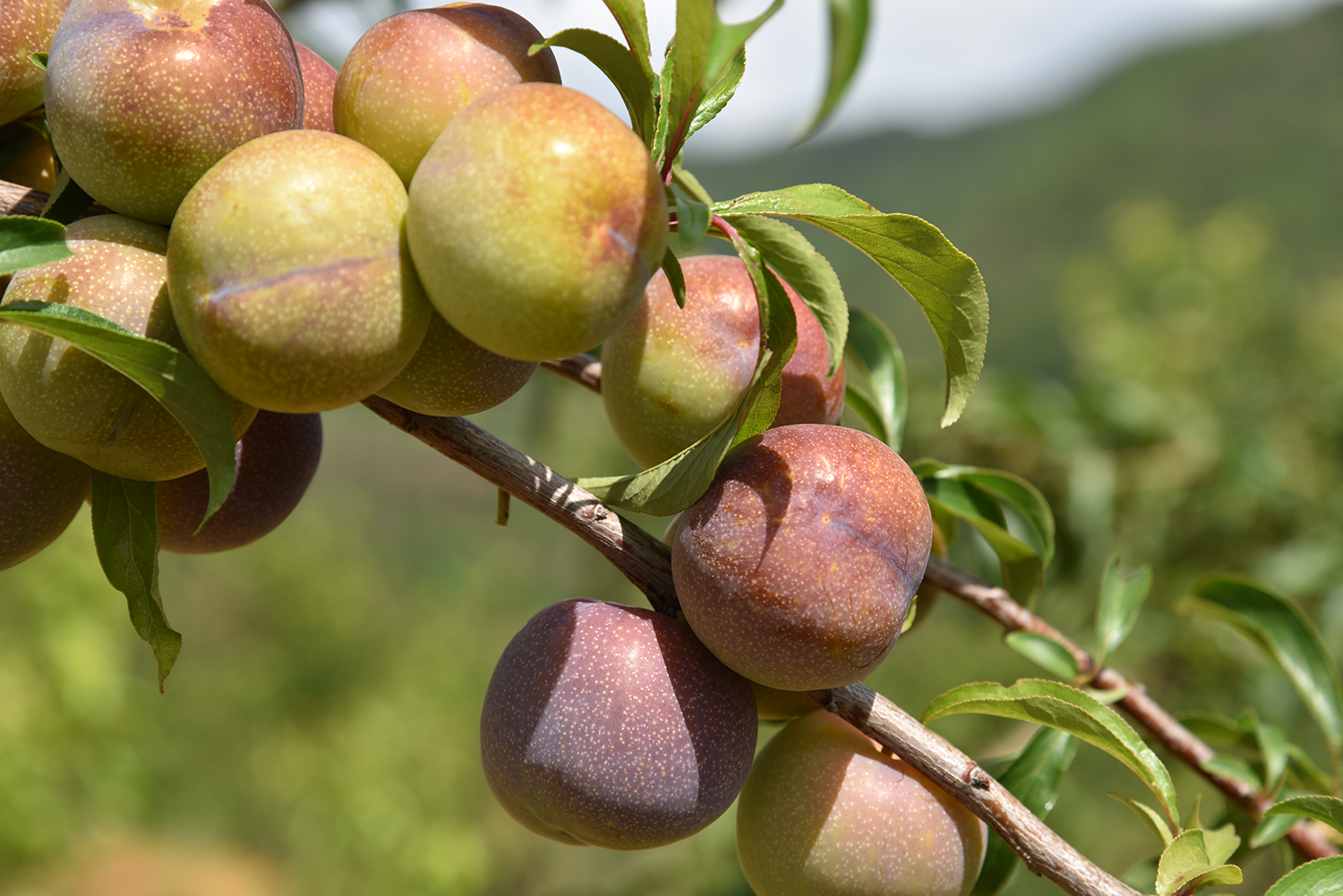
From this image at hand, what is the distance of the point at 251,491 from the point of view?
75 cm

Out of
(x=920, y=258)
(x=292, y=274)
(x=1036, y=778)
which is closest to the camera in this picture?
(x=292, y=274)

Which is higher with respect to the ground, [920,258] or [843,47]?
[843,47]

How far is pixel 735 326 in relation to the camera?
0.77 meters

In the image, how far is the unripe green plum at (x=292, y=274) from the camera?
491 mm

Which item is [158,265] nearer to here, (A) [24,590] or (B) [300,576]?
(A) [24,590]

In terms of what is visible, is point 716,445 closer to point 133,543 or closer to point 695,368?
point 695,368

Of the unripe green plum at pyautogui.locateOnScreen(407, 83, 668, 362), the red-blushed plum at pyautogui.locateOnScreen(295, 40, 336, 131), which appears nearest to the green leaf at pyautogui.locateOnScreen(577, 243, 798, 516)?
the unripe green plum at pyautogui.locateOnScreen(407, 83, 668, 362)

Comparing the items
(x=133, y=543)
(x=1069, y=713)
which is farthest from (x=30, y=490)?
(x=1069, y=713)

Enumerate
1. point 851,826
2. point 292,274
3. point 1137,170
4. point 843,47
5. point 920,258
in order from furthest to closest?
point 1137,170 < point 851,826 < point 920,258 < point 292,274 < point 843,47

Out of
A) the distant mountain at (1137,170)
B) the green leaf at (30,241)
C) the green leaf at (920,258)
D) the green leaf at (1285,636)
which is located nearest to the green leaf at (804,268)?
the green leaf at (920,258)

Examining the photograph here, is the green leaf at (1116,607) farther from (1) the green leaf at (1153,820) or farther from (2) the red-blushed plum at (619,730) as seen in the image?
(2) the red-blushed plum at (619,730)

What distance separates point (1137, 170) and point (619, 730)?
46.9m

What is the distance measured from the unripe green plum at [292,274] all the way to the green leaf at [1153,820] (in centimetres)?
72

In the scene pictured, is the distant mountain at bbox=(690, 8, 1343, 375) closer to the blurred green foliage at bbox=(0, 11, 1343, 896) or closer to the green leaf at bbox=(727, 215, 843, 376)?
the blurred green foliage at bbox=(0, 11, 1343, 896)
